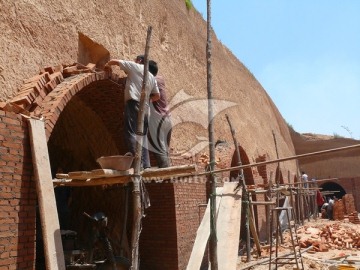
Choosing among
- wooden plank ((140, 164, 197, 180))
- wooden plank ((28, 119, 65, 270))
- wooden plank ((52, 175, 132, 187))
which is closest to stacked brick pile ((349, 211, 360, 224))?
wooden plank ((140, 164, 197, 180))

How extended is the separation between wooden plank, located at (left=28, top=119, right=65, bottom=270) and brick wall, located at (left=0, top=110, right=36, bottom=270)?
9 cm

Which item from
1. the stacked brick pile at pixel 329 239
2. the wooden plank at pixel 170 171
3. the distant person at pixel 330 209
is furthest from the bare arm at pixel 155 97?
the distant person at pixel 330 209

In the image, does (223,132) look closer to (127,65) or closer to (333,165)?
(127,65)

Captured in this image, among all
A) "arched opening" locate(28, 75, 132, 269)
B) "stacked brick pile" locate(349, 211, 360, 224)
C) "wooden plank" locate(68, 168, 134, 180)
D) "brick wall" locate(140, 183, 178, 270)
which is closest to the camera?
"wooden plank" locate(68, 168, 134, 180)

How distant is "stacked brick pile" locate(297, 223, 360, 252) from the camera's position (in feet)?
38.6

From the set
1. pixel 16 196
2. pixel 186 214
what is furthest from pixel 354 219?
pixel 16 196

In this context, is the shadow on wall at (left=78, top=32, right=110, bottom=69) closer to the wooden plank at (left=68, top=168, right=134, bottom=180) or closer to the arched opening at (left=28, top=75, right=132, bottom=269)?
the arched opening at (left=28, top=75, right=132, bottom=269)

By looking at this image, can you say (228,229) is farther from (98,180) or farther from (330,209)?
(330,209)

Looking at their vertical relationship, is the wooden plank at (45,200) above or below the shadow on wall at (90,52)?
below

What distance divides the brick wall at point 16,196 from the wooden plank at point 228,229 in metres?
2.38

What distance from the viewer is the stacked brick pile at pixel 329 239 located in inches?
464

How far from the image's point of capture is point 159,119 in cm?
611

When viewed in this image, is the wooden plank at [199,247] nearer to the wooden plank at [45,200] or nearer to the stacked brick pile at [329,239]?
the wooden plank at [45,200]

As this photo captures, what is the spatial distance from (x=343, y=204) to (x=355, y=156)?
6.88 m
